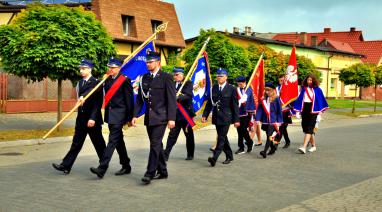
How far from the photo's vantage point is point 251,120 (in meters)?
12.5

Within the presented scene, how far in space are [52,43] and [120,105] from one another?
→ 660 centimetres

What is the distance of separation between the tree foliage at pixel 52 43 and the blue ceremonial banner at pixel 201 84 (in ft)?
13.6

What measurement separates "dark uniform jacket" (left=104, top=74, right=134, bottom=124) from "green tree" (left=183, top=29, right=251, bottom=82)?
44.0 ft

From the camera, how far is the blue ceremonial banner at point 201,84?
1131 centimetres

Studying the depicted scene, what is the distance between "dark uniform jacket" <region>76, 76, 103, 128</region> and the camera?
28.2ft

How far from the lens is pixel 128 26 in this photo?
105 feet

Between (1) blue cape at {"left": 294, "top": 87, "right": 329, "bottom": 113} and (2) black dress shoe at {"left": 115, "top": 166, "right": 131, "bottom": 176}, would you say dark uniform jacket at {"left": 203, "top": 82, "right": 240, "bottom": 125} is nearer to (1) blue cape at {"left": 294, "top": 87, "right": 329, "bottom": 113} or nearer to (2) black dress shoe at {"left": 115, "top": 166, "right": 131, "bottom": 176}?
(2) black dress shoe at {"left": 115, "top": 166, "right": 131, "bottom": 176}

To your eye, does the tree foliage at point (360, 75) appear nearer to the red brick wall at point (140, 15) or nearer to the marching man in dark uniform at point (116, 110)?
the red brick wall at point (140, 15)

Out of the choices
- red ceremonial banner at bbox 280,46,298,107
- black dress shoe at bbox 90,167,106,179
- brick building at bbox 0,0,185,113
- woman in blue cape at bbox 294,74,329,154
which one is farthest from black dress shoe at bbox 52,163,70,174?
brick building at bbox 0,0,185,113

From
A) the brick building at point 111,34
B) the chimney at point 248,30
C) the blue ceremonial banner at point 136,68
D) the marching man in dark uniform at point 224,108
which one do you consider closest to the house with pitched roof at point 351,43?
the chimney at point 248,30

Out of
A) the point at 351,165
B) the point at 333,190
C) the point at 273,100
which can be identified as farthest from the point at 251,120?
the point at 333,190

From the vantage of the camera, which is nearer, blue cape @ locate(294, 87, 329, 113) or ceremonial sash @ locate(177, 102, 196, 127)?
ceremonial sash @ locate(177, 102, 196, 127)

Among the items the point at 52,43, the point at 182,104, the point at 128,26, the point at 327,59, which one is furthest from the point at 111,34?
the point at 327,59

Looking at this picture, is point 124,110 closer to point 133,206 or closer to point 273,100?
point 133,206
